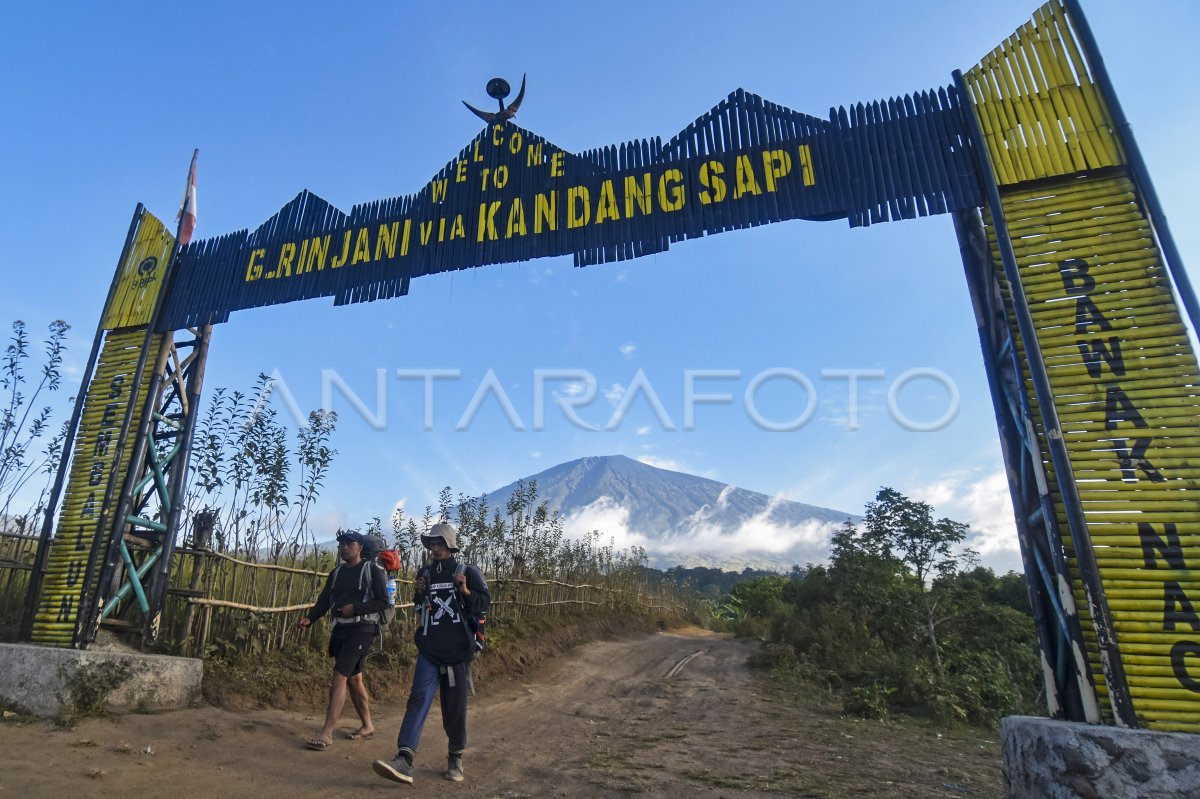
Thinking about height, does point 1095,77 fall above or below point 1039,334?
above

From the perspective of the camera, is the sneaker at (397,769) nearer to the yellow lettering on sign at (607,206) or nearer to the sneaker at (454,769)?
the sneaker at (454,769)

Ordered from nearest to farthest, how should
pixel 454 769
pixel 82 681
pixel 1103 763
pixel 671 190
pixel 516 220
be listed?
pixel 1103 763 → pixel 454 769 → pixel 82 681 → pixel 671 190 → pixel 516 220

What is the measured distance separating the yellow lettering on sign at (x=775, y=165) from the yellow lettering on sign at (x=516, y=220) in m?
2.35

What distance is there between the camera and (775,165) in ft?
18.9

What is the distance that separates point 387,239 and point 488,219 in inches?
46.4

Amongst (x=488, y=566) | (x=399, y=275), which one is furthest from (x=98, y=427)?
(x=488, y=566)

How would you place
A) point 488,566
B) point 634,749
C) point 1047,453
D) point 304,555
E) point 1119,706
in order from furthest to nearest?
point 488,566 → point 304,555 → point 634,749 → point 1047,453 → point 1119,706

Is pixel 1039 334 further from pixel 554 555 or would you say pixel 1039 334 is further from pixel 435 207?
pixel 554 555

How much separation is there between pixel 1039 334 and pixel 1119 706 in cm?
219

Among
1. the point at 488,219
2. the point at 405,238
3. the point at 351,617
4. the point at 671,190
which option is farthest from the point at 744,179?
the point at 351,617

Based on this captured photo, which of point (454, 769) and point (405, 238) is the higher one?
point (405, 238)

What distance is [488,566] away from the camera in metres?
13.7

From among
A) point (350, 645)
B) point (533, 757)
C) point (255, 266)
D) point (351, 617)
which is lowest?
point (533, 757)

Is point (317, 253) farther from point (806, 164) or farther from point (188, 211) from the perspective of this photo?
point (806, 164)
